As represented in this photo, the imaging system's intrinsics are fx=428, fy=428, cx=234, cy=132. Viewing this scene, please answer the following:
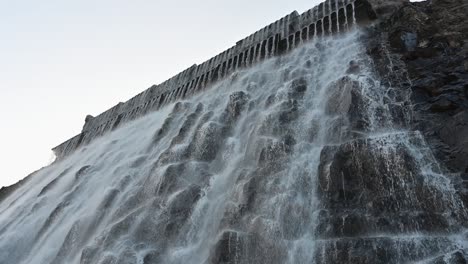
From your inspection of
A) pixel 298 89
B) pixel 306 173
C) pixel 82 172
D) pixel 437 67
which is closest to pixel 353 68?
pixel 298 89

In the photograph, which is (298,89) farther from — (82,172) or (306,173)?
(82,172)

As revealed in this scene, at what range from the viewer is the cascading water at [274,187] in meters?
8.98

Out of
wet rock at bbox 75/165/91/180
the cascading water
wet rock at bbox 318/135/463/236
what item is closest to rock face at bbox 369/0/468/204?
the cascading water

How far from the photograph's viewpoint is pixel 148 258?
11008 millimetres

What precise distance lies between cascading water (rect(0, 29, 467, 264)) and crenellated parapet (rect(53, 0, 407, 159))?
0.98 meters

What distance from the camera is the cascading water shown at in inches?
354

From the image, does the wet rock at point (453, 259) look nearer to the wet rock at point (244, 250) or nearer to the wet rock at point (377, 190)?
the wet rock at point (377, 190)

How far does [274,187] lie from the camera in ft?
36.4

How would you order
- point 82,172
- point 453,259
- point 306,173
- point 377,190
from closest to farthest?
point 453,259, point 377,190, point 306,173, point 82,172

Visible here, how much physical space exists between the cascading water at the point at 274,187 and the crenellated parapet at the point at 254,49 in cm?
98

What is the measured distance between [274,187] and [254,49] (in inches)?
433

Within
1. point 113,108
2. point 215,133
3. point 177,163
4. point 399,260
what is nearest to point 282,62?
point 215,133

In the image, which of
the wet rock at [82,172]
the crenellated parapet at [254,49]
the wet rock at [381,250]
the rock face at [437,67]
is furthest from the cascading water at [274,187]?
the crenellated parapet at [254,49]

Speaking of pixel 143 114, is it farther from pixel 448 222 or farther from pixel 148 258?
pixel 448 222
